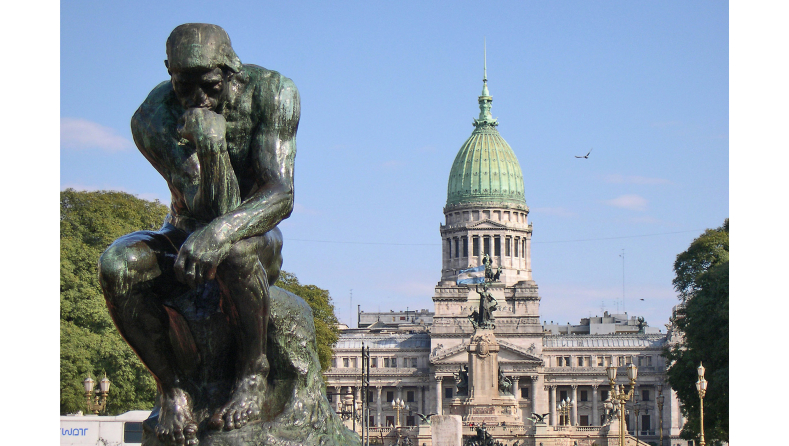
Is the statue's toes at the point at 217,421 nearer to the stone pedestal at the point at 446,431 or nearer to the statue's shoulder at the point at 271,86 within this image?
the statue's shoulder at the point at 271,86

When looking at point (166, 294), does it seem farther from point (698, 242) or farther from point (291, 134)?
point (698, 242)

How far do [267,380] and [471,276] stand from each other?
143 meters

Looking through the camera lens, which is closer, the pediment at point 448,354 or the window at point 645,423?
the window at point 645,423

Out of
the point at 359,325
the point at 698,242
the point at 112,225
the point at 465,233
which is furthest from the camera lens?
the point at 359,325

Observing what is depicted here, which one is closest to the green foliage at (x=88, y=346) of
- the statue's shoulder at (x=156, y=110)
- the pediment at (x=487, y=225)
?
the statue's shoulder at (x=156, y=110)

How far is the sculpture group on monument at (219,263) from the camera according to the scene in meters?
7.04

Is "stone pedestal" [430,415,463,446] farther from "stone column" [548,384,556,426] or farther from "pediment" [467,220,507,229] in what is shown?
"pediment" [467,220,507,229]

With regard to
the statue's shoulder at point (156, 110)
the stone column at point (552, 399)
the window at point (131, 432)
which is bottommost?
the stone column at point (552, 399)

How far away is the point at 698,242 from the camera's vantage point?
63.7 meters

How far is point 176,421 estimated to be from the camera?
23.6ft

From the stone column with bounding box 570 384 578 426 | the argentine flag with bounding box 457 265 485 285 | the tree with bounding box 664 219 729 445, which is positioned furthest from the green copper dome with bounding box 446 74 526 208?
the tree with bounding box 664 219 729 445

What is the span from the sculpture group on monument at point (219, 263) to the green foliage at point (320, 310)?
56825 mm

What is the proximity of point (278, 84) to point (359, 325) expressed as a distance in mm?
187950

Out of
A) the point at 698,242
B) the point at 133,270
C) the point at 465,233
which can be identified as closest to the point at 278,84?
the point at 133,270
